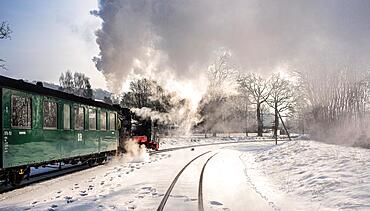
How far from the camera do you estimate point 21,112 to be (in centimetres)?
1018

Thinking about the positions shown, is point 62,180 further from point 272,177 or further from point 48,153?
point 272,177

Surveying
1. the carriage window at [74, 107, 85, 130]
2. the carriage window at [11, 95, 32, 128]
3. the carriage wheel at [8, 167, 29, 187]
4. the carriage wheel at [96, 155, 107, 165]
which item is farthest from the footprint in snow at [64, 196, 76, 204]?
the carriage wheel at [96, 155, 107, 165]

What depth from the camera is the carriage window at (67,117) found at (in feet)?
42.2

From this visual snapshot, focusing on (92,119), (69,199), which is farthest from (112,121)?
(69,199)

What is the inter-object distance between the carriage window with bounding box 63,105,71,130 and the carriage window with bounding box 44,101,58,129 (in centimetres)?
62

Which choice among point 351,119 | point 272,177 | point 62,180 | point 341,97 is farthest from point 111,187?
point 351,119

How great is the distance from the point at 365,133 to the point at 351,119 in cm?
375

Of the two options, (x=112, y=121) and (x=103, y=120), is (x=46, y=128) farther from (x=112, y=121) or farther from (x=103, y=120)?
(x=112, y=121)

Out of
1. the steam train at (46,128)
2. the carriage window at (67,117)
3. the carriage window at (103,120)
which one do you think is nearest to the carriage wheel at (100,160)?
the steam train at (46,128)

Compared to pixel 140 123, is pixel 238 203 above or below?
below

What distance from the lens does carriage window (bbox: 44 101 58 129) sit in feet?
37.9

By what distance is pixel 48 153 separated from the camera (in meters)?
11.6

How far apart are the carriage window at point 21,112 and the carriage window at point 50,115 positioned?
100 cm

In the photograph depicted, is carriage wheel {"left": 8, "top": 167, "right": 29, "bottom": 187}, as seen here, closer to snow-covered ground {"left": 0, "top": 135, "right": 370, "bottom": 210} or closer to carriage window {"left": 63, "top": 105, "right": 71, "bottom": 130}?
snow-covered ground {"left": 0, "top": 135, "right": 370, "bottom": 210}
